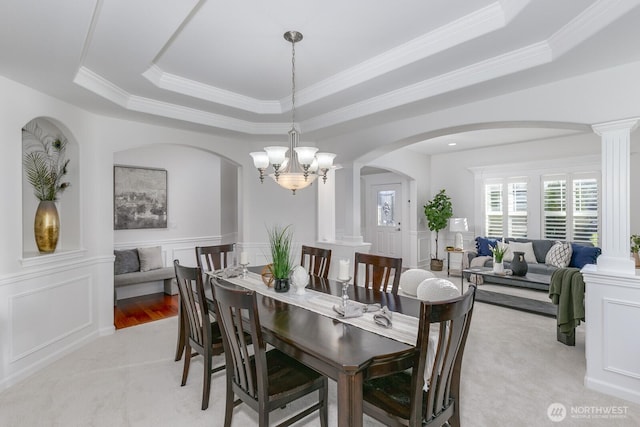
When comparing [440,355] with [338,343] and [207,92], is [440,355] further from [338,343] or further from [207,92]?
[207,92]

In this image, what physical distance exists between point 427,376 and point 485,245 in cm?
527

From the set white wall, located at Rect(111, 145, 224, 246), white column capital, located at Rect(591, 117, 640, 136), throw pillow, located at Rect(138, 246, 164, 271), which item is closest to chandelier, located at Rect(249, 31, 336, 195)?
white column capital, located at Rect(591, 117, 640, 136)

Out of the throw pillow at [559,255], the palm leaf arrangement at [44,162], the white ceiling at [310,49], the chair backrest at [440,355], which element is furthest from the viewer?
the throw pillow at [559,255]

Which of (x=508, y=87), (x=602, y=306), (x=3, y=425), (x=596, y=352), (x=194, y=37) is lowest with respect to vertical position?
(x=3, y=425)

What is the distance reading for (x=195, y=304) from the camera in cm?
246

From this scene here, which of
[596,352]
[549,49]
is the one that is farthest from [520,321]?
[549,49]

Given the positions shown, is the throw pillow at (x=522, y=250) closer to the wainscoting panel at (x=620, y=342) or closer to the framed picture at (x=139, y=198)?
the wainscoting panel at (x=620, y=342)

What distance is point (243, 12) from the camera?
2137 millimetres

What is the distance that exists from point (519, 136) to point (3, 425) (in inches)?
286

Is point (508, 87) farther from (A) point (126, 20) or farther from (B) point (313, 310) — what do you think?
(A) point (126, 20)

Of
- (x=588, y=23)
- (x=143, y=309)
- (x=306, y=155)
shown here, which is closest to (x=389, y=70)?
(x=306, y=155)

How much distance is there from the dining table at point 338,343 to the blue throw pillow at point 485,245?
4.61 metres

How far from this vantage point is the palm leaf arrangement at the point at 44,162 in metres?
3.17

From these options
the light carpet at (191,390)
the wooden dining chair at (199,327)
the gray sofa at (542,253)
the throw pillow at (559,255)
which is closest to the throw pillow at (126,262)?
the light carpet at (191,390)
